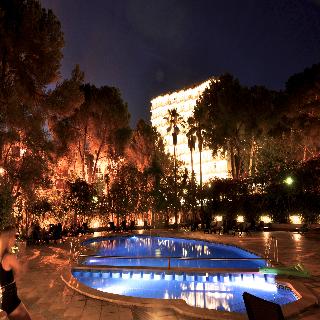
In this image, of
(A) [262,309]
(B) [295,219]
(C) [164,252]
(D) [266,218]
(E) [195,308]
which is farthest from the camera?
(D) [266,218]

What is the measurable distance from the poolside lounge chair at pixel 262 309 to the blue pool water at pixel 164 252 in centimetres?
906

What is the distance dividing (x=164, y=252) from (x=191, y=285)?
848 centimetres

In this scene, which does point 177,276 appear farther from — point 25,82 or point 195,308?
point 25,82

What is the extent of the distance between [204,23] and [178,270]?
244ft

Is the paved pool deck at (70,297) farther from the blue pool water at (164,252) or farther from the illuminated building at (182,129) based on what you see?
the illuminated building at (182,129)

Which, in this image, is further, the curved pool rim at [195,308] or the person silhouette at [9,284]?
the curved pool rim at [195,308]

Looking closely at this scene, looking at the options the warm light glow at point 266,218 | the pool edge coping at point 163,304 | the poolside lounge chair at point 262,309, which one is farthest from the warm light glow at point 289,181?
the poolside lounge chair at point 262,309

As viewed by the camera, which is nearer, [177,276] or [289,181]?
[177,276]

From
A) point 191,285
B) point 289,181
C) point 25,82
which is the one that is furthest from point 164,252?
point 25,82

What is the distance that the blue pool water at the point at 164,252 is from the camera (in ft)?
46.5

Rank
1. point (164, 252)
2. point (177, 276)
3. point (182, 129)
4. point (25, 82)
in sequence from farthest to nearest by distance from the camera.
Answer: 1. point (182, 129)
2. point (25, 82)
3. point (164, 252)
4. point (177, 276)

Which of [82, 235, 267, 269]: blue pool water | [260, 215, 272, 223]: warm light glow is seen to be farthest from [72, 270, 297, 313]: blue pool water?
[260, 215, 272, 223]: warm light glow

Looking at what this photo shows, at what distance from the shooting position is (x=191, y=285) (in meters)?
10.5

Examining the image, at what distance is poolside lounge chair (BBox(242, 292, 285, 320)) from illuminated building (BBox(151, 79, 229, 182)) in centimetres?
5616
